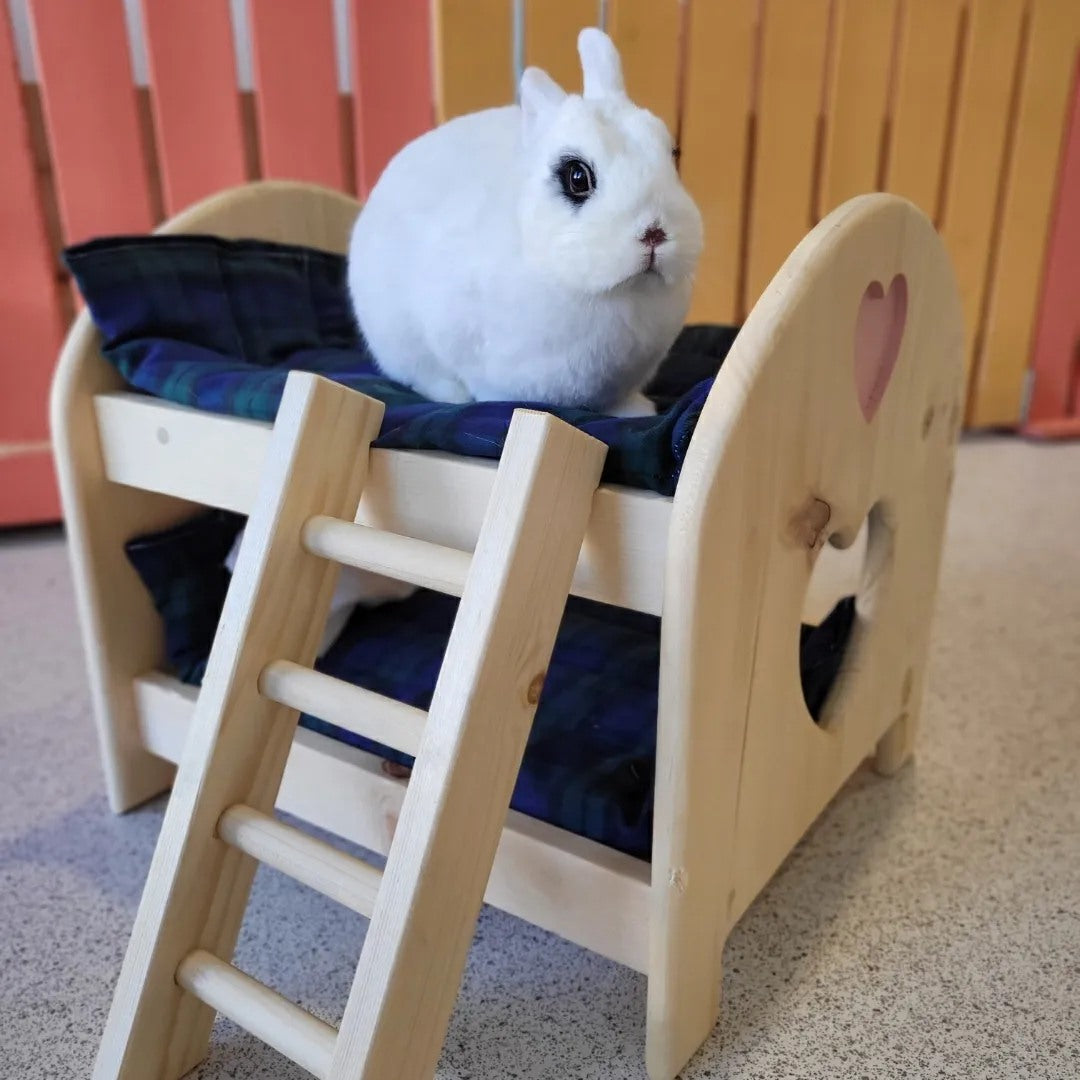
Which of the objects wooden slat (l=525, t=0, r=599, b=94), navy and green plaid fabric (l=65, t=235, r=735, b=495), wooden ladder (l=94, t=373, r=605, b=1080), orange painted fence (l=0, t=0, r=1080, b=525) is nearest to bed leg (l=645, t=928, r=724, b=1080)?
wooden ladder (l=94, t=373, r=605, b=1080)

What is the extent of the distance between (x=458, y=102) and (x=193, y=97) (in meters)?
0.53

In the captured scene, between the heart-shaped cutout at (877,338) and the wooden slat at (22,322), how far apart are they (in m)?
1.68

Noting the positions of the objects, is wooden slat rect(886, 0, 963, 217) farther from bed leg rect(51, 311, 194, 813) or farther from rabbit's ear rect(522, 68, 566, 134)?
bed leg rect(51, 311, 194, 813)

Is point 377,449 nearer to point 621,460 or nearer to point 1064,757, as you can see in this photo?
point 621,460

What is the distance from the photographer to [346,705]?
→ 71 cm

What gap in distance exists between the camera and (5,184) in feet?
5.79

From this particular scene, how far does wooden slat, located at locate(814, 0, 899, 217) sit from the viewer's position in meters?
2.26

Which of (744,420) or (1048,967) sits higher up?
(744,420)

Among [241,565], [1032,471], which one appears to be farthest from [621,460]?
[1032,471]

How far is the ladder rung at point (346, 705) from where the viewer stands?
2.25ft

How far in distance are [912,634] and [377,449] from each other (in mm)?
692

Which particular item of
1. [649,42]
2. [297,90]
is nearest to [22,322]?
[297,90]

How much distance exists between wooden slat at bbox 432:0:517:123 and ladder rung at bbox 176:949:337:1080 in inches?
65.9

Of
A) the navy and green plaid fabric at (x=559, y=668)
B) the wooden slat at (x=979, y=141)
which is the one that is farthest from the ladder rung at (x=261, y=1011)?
the wooden slat at (x=979, y=141)
